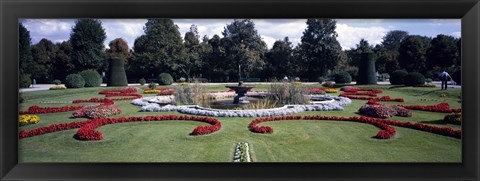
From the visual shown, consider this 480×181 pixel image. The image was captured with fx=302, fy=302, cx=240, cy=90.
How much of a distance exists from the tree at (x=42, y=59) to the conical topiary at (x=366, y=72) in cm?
770

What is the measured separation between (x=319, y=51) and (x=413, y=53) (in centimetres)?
290

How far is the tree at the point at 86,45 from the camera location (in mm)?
6895

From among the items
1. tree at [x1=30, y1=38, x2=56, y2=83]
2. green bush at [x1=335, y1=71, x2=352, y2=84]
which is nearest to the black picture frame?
tree at [x1=30, y1=38, x2=56, y2=83]

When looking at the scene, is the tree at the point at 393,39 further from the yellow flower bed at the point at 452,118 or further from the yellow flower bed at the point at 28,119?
the yellow flower bed at the point at 28,119

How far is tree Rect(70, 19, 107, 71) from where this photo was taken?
22.6 ft

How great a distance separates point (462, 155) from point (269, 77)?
6465mm

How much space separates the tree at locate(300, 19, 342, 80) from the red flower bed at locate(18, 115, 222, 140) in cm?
324

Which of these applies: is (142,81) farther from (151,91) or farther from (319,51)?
(319,51)
